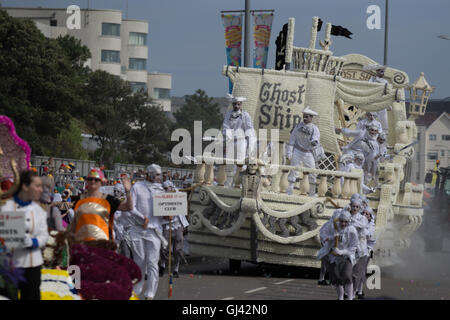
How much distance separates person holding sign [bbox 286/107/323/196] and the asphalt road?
212cm

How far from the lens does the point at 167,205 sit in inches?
574

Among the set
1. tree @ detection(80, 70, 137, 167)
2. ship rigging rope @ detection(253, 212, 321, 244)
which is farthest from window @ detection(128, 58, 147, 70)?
ship rigging rope @ detection(253, 212, 321, 244)

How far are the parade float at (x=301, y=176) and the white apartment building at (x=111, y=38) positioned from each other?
53207 mm

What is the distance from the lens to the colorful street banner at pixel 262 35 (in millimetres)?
24016

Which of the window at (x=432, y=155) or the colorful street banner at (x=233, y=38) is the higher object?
the colorful street banner at (x=233, y=38)

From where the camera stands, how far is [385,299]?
8.12 metres

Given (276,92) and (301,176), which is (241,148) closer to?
(301,176)

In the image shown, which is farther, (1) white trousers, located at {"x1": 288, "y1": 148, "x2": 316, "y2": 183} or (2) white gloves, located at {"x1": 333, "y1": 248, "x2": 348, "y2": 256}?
(1) white trousers, located at {"x1": 288, "y1": 148, "x2": 316, "y2": 183}

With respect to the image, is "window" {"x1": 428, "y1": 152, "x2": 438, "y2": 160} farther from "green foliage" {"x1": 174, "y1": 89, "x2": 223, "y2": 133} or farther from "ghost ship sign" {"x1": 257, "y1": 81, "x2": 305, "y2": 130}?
"ghost ship sign" {"x1": 257, "y1": 81, "x2": 305, "y2": 130}

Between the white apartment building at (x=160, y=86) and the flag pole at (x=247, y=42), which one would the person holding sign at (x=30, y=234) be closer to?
the flag pole at (x=247, y=42)

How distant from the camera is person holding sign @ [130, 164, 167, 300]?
14289 millimetres

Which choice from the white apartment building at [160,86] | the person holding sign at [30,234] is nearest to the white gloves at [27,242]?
the person holding sign at [30,234]

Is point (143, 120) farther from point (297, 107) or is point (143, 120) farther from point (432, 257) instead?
point (297, 107)
